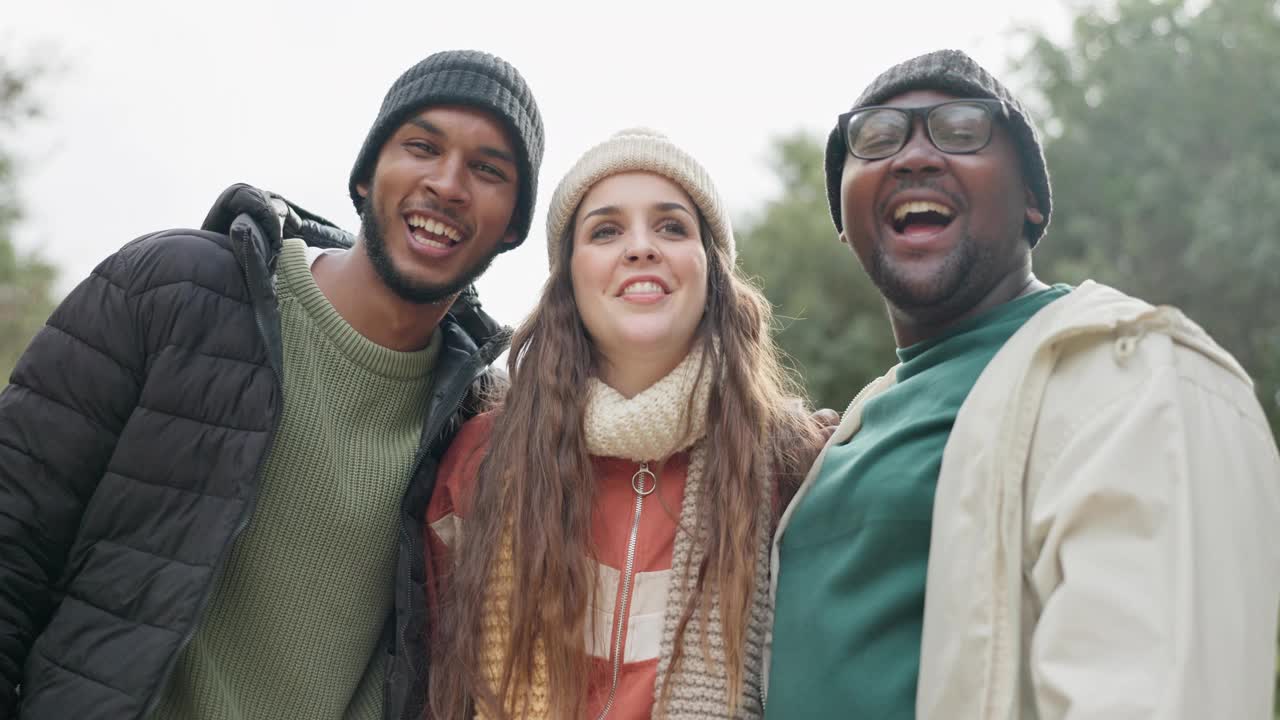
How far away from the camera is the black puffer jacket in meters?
2.63

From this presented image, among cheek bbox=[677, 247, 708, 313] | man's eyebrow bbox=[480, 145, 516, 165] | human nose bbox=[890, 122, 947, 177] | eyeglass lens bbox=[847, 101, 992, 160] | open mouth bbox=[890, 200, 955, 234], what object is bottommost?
cheek bbox=[677, 247, 708, 313]

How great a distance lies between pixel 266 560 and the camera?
3016mm

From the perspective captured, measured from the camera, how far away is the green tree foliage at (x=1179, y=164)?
62.7ft

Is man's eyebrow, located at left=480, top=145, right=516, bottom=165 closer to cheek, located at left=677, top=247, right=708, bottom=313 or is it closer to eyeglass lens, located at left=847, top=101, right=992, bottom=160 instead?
cheek, located at left=677, top=247, right=708, bottom=313

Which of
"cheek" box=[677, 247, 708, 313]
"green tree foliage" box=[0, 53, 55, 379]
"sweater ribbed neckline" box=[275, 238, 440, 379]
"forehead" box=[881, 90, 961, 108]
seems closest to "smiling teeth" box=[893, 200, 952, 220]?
"forehead" box=[881, 90, 961, 108]

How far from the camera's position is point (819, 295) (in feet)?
74.4

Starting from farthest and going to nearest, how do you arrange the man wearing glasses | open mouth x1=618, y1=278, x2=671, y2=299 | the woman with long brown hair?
open mouth x1=618, y1=278, x2=671, y2=299 < the woman with long brown hair < the man wearing glasses

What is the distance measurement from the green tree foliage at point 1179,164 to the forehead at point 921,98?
17.7 meters

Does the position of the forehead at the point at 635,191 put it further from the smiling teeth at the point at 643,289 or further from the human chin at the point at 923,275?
the human chin at the point at 923,275

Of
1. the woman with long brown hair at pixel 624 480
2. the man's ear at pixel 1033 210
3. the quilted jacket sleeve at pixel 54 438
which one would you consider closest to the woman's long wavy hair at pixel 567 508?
the woman with long brown hair at pixel 624 480

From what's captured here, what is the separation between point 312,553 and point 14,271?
21.3m

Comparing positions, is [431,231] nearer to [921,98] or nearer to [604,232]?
[604,232]

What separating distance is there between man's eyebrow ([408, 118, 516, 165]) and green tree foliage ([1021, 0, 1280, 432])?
1786 cm

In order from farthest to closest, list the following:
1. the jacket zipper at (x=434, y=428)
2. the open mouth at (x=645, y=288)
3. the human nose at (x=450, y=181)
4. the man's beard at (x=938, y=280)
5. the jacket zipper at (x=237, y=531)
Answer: the human nose at (x=450, y=181) < the open mouth at (x=645, y=288) < the jacket zipper at (x=434, y=428) < the man's beard at (x=938, y=280) < the jacket zipper at (x=237, y=531)
